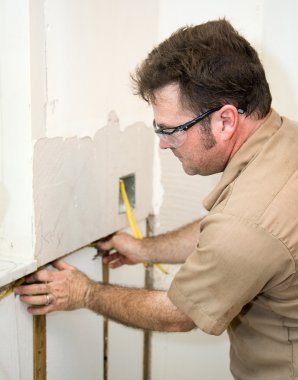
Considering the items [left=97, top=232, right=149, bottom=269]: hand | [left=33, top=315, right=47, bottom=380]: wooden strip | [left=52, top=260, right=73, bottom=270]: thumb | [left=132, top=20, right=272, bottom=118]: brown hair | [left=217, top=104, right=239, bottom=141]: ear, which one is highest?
[left=132, top=20, right=272, bottom=118]: brown hair

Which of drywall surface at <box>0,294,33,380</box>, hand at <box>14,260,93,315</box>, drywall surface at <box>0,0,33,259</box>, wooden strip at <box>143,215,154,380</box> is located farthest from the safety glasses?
wooden strip at <box>143,215,154,380</box>

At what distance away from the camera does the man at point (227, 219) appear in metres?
0.99

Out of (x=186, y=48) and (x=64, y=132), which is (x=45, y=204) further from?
(x=186, y=48)

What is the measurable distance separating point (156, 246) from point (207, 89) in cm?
76

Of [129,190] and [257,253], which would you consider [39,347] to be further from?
[257,253]

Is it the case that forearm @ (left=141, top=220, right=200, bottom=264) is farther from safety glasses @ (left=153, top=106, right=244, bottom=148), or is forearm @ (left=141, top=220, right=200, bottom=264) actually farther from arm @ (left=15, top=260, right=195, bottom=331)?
safety glasses @ (left=153, top=106, right=244, bottom=148)

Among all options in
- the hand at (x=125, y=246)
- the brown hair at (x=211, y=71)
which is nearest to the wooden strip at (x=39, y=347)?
the hand at (x=125, y=246)

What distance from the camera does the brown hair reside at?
111cm

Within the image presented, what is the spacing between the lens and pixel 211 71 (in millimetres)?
1106

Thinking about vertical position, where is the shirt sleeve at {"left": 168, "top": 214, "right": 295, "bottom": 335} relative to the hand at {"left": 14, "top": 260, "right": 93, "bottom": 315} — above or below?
above

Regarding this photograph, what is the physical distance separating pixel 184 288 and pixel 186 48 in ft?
2.02

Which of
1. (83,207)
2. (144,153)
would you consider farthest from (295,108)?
(83,207)

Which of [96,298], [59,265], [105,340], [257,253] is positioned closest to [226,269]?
[257,253]

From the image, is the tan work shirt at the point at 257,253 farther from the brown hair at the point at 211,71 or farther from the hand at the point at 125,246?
the hand at the point at 125,246
